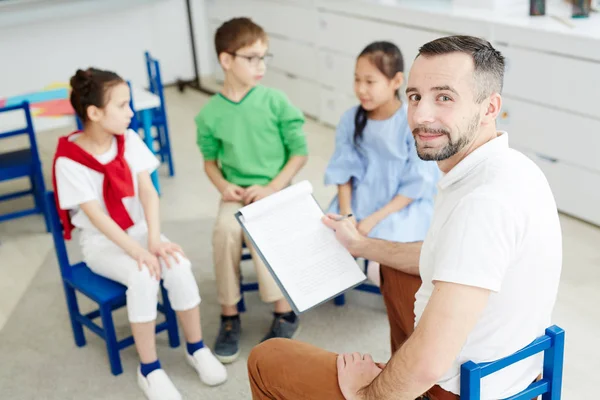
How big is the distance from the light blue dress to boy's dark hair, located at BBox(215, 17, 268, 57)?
0.42 m

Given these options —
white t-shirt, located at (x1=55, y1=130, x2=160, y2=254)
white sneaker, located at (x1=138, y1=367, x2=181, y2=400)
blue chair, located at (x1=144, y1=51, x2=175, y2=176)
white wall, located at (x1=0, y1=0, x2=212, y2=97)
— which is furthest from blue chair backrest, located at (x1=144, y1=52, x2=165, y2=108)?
white sneaker, located at (x1=138, y1=367, x2=181, y2=400)

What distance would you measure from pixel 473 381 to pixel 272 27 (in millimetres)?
3904

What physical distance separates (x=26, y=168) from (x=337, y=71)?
1.91m

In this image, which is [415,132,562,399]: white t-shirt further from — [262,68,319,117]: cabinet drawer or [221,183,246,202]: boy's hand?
[262,68,319,117]: cabinet drawer

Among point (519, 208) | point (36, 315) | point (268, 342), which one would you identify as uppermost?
point (519, 208)

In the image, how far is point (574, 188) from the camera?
10.6 ft

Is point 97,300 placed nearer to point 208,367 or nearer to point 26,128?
point 208,367

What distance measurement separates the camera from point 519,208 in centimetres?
127

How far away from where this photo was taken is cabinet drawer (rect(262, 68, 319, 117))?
15.3ft

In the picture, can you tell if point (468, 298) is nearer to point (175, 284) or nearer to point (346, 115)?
point (175, 284)

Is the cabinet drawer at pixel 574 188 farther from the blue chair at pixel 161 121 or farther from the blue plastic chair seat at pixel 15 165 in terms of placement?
the blue plastic chair seat at pixel 15 165

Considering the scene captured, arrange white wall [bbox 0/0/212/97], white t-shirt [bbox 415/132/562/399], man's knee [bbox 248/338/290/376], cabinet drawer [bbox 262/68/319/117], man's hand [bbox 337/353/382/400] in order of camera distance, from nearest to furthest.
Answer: white t-shirt [bbox 415/132/562/399] → man's hand [bbox 337/353/382/400] → man's knee [bbox 248/338/290/376] → cabinet drawer [bbox 262/68/319/117] → white wall [bbox 0/0/212/97]

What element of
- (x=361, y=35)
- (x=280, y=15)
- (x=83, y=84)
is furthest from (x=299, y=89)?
(x=83, y=84)

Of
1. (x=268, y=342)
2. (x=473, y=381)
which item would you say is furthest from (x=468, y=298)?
(x=268, y=342)
